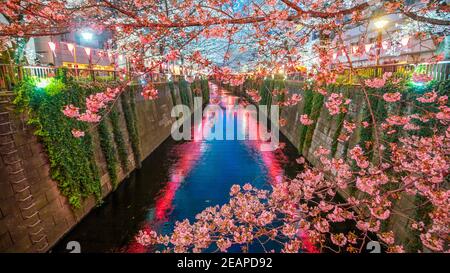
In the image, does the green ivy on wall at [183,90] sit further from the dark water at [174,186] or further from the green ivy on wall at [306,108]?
the green ivy on wall at [306,108]

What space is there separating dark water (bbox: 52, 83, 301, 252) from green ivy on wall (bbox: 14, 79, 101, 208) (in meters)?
1.39

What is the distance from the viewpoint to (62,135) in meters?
10.1

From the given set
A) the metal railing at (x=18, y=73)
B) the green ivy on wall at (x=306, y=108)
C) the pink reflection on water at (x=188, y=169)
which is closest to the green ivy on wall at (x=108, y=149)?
the pink reflection on water at (x=188, y=169)

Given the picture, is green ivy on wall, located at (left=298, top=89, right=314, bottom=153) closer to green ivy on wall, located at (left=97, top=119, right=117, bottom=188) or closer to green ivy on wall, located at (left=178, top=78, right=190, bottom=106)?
green ivy on wall, located at (left=97, top=119, right=117, bottom=188)

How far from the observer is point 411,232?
7770 millimetres

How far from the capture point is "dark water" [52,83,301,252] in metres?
10.5

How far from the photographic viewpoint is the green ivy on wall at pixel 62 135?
8992 millimetres

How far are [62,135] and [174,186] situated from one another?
21.8ft

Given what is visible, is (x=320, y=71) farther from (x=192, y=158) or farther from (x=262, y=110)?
(x=262, y=110)

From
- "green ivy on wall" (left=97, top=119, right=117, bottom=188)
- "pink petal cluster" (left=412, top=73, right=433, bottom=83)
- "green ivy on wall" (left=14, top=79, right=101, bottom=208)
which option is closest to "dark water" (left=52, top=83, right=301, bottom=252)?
"green ivy on wall" (left=97, top=119, right=117, bottom=188)

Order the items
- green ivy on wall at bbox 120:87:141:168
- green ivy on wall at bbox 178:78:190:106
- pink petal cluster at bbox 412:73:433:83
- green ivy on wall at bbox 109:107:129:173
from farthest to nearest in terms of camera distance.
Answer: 1. green ivy on wall at bbox 178:78:190:106
2. green ivy on wall at bbox 120:87:141:168
3. green ivy on wall at bbox 109:107:129:173
4. pink petal cluster at bbox 412:73:433:83

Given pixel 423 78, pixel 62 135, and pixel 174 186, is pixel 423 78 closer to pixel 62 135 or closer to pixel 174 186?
pixel 62 135
